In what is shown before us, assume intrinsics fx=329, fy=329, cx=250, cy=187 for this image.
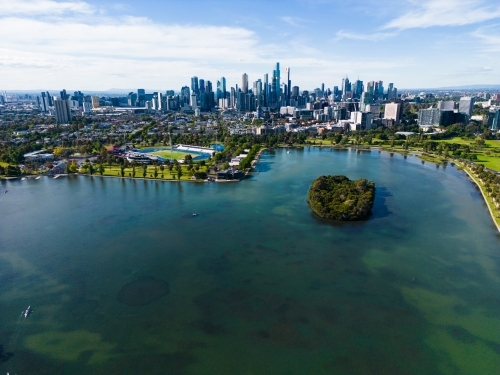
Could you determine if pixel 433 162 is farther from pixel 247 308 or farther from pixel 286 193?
pixel 247 308

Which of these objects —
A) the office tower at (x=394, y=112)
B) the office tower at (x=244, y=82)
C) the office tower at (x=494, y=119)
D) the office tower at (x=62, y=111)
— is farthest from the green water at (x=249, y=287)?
the office tower at (x=244, y=82)

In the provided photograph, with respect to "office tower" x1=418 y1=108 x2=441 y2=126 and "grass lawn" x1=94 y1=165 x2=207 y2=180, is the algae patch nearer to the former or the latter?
"grass lawn" x1=94 y1=165 x2=207 y2=180

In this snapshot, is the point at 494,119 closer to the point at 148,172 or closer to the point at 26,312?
the point at 148,172

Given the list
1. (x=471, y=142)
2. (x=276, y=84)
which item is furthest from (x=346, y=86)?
(x=471, y=142)

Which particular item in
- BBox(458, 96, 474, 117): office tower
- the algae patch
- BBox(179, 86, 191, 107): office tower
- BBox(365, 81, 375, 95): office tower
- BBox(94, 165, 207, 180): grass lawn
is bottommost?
the algae patch

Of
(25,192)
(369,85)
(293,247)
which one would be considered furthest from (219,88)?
(293,247)

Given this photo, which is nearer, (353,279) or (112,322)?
(112,322)

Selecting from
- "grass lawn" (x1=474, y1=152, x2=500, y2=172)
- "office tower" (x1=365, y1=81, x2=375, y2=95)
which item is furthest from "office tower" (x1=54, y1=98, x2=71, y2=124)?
"office tower" (x1=365, y1=81, x2=375, y2=95)

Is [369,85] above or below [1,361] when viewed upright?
above
